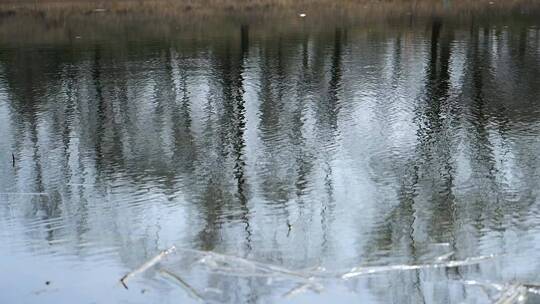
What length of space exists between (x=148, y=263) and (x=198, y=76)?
40.9 ft

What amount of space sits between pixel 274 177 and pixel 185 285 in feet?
13.4

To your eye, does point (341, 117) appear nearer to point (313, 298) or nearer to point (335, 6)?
point (313, 298)

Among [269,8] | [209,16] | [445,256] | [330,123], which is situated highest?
[269,8]

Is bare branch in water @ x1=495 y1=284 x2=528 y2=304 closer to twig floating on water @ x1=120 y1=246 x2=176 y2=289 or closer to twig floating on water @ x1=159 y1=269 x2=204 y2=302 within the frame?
twig floating on water @ x1=159 y1=269 x2=204 y2=302

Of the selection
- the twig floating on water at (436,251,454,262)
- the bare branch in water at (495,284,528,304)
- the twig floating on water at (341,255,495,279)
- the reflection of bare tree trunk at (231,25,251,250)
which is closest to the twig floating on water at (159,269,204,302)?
the reflection of bare tree trunk at (231,25,251,250)

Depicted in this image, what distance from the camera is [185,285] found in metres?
8.88

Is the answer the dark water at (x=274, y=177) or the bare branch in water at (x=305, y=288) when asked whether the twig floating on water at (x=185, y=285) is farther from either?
the bare branch in water at (x=305, y=288)

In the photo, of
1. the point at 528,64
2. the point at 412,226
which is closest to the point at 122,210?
the point at 412,226

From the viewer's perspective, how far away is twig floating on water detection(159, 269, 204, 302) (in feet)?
28.2

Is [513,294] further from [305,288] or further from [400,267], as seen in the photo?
→ [305,288]

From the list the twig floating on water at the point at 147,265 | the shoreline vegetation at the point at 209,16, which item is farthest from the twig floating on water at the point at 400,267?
the shoreline vegetation at the point at 209,16

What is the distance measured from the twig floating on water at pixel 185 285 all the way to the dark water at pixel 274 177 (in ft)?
0.16

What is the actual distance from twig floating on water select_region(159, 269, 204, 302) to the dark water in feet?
0.16

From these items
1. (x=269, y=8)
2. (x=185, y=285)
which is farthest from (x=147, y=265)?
(x=269, y=8)
